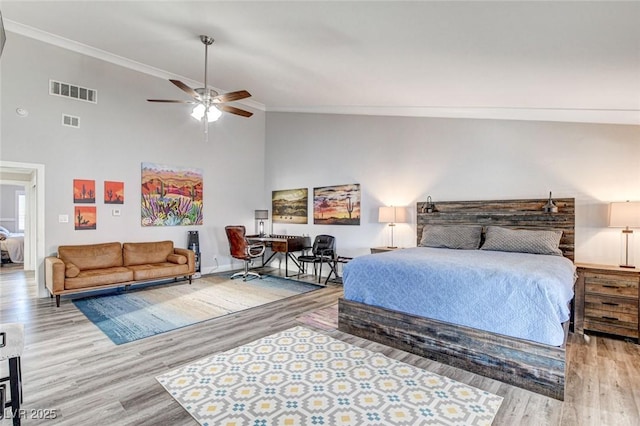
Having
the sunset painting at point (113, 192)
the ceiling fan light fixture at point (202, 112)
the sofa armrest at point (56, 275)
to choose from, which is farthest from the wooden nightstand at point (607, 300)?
the sunset painting at point (113, 192)

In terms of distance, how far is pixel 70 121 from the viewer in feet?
16.2

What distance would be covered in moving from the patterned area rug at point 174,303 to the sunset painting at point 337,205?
1409mm

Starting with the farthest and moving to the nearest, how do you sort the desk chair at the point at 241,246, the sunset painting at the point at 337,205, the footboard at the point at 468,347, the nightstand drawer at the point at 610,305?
1. the sunset painting at the point at 337,205
2. the desk chair at the point at 241,246
3. the nightstand drawer at the point at 610,305
4. the footboard at the point at 468,347

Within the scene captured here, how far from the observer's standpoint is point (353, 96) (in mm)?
5258

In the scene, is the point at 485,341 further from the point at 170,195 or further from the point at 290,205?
the point at 170,195

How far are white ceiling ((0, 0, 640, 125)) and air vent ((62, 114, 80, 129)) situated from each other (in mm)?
1040

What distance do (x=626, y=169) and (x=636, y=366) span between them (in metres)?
2.29

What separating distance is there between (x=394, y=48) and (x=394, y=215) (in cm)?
269

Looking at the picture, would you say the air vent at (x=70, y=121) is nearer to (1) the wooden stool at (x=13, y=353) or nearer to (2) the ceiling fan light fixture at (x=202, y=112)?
(2) the ceiling fan light fixture at (x=202, y=112)

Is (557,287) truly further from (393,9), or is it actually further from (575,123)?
(575,123)

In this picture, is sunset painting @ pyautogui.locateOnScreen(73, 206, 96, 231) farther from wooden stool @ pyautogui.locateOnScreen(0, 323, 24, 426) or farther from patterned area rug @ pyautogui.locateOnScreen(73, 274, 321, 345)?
wooden stool @ pyautogui.locateOnScreen(0, 323, 24, 426)

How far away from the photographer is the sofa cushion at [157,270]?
507 cm

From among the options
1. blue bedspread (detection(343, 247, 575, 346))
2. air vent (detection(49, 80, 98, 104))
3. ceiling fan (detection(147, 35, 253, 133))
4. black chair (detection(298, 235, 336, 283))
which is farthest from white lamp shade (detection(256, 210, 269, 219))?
blue bedspread (detection(343, 247, 575, 346))

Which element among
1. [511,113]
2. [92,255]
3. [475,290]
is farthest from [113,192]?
[511,113]
